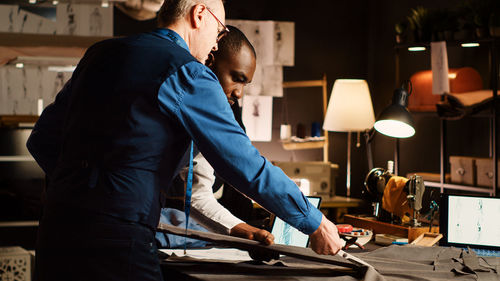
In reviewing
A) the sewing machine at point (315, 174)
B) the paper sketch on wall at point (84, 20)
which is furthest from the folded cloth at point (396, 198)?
the paper sketch on wall at point (84, 20)

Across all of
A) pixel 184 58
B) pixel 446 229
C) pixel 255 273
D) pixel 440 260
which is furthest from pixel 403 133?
pixel 184 58

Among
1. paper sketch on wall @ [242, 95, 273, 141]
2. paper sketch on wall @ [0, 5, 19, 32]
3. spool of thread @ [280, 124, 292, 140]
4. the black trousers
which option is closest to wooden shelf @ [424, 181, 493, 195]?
spool of thread @ [280, 124, 292, 140]

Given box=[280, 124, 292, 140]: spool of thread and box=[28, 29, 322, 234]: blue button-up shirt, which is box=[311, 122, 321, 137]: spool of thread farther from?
box=[28, 29, 322, 234]: blue button-up shirt

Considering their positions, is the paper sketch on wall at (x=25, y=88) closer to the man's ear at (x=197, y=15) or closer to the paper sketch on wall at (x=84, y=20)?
the paper sketch on wall at (x=84, y=20)

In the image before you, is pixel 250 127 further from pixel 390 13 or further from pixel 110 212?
pixel 110 212

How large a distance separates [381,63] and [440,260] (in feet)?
13.7

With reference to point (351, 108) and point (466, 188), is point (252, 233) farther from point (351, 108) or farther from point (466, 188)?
point (351, 108)

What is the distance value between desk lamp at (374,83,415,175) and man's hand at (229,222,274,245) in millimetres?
1022

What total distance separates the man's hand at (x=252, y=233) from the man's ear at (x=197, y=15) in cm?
67

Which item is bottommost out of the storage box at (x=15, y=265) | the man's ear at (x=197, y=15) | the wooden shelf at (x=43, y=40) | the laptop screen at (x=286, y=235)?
the storage box at (x=15, y=265)

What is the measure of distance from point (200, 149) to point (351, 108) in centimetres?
356

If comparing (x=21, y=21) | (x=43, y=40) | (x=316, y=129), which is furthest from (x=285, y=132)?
(x=21, y=21)

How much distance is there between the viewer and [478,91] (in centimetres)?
417

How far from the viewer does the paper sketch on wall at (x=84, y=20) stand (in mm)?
4887
